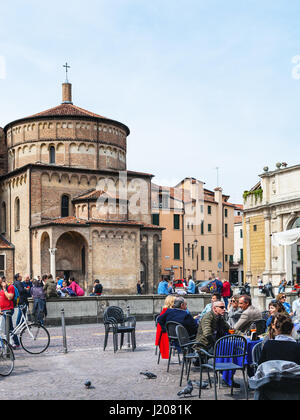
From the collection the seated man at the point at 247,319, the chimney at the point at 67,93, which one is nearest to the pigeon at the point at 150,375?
the seated man at the point at 247,319

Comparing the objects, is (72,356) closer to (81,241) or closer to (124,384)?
(124,384)

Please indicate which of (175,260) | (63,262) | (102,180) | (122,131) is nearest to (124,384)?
(63,262)

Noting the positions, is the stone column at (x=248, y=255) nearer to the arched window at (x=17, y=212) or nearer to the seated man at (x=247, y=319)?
the arched window at (x=17, y=212)

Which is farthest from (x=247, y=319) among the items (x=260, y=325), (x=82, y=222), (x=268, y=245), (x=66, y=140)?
(x=66, y=140)

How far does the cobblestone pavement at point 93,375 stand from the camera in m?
8.59

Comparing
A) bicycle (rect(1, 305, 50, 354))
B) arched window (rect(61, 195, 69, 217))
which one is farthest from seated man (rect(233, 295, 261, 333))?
arched window (rect(61, 195, 69, 217))

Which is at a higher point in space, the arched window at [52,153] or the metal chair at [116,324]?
the arched window at [52,153]

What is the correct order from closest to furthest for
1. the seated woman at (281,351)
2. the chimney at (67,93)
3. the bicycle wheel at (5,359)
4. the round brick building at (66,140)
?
the seated woman at (281,351) < the bicycle wheel at (5,359) < the round brick building at (66,140) < the chimney at (67,93)

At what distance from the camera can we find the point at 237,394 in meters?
8.66

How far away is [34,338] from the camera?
43.3ft

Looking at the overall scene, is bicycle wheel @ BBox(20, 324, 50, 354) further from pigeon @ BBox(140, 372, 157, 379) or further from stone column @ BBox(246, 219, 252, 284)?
stone column @ BBox(246, 219, 252, 284)

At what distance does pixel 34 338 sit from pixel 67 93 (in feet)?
138

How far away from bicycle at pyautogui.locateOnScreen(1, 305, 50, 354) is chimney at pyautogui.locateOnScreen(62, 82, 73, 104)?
41.5 m
